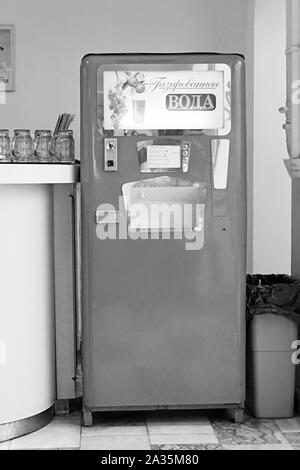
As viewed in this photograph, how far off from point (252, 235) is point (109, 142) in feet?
5.56

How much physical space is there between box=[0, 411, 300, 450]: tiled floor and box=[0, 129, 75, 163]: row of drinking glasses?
4.08 ft

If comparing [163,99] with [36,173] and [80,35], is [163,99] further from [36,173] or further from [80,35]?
[80,35]

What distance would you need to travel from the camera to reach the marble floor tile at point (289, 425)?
3490 millimetres

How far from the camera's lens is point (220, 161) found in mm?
3469

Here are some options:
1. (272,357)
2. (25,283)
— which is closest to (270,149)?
(272,357)

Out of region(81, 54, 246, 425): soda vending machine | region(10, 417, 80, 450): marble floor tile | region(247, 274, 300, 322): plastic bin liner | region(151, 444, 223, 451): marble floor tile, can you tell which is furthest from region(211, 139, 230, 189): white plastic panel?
region(10, 417, 80, 450): marble floor tile

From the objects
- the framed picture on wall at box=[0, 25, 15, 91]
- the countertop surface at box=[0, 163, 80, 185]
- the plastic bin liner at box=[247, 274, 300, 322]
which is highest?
the framed picture on wall at box=[0, 25, 15, 91]

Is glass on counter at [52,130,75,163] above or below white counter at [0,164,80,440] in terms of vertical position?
above

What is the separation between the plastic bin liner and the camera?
11.9 feet

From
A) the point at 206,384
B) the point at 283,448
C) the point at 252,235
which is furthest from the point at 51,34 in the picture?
the point at 283,448

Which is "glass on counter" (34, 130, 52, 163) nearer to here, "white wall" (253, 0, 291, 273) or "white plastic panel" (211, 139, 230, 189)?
"white plastic panel" (211, 139, 230, 189)

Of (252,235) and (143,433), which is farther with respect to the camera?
(252,235)
